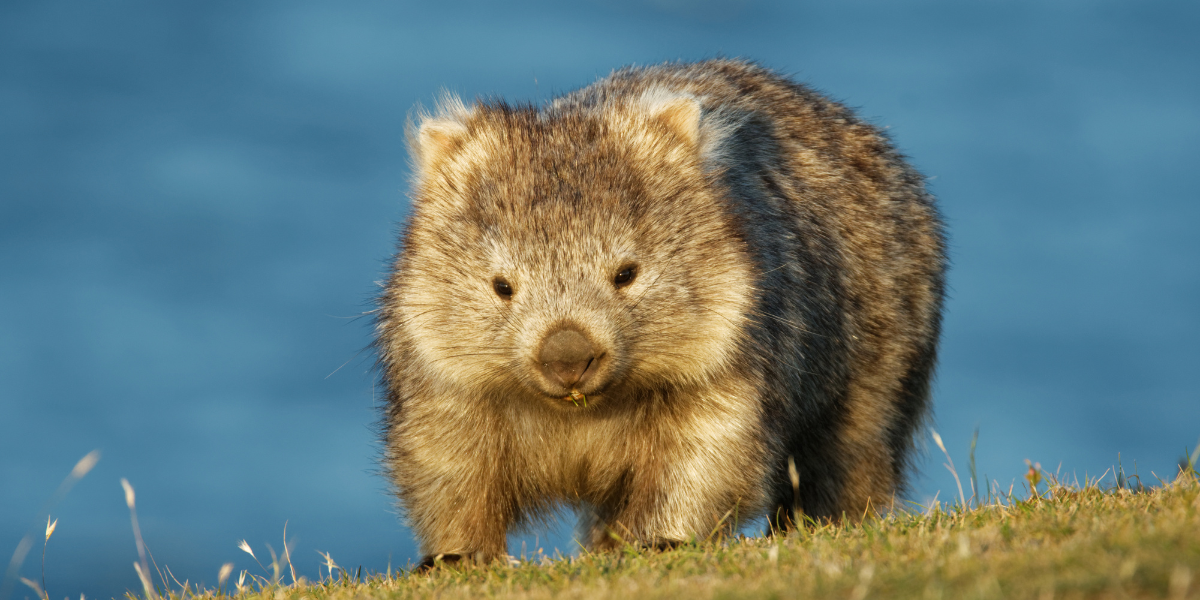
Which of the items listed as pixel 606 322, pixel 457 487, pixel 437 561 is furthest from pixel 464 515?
pixel 606 322

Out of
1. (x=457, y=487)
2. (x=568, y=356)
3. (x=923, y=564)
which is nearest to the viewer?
(x=923, y=564)

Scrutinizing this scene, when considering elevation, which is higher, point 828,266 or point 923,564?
point 828,266

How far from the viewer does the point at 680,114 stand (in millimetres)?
6219

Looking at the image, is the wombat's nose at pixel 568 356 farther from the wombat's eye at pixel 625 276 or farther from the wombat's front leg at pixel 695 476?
the wombat's front leg at pixel 695 476

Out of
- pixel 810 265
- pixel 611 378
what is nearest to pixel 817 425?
pixel 810 265

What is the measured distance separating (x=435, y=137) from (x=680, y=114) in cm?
134

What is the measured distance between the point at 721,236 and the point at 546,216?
0.91 m

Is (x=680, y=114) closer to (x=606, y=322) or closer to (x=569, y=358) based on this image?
(x=606, y=322)

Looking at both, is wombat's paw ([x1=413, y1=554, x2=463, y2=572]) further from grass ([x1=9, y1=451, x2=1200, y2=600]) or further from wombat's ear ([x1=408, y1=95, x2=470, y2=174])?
wombat's ear ([x1=408, y1=95, x2=470, y2=174])

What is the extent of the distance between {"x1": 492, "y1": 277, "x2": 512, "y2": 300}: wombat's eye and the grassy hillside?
4.08ft

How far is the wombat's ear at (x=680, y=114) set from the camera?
20.4ft

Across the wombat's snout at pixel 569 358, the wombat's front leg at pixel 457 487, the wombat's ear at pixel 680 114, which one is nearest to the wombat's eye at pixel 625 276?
the wombat's snout at pixel 569 358

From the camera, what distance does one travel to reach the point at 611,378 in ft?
17.9

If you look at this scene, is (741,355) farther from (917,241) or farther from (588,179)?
(917,241)
